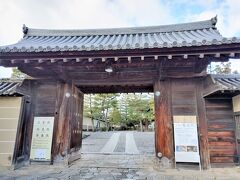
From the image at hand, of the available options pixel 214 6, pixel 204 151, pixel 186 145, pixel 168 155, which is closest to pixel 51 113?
pixel 168 155

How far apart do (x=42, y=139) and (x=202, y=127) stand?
4356 millimetres

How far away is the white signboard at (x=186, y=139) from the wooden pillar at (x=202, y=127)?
0.14m

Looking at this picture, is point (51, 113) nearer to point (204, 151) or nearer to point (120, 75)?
point (120, 75)

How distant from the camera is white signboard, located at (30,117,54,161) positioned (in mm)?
4969

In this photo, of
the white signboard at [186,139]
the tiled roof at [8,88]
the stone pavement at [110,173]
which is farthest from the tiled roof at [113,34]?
the stone pavement at [110,173]

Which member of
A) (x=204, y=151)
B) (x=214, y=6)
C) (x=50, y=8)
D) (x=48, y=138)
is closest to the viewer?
(x=204, y=151)

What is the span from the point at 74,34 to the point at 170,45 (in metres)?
4.69

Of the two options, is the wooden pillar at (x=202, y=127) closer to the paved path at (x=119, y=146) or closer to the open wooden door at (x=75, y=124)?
the paved path at (x=119, y=146)

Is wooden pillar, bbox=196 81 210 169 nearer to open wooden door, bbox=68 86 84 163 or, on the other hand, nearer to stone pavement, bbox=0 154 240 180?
stone pavement, bbox=0 154 240 180

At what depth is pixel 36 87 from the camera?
5441mm

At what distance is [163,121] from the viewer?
4.80 meters

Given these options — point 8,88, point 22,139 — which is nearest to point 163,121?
point 22,139

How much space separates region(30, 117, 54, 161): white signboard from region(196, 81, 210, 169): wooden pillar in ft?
13.2

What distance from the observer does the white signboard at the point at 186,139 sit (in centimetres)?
459
